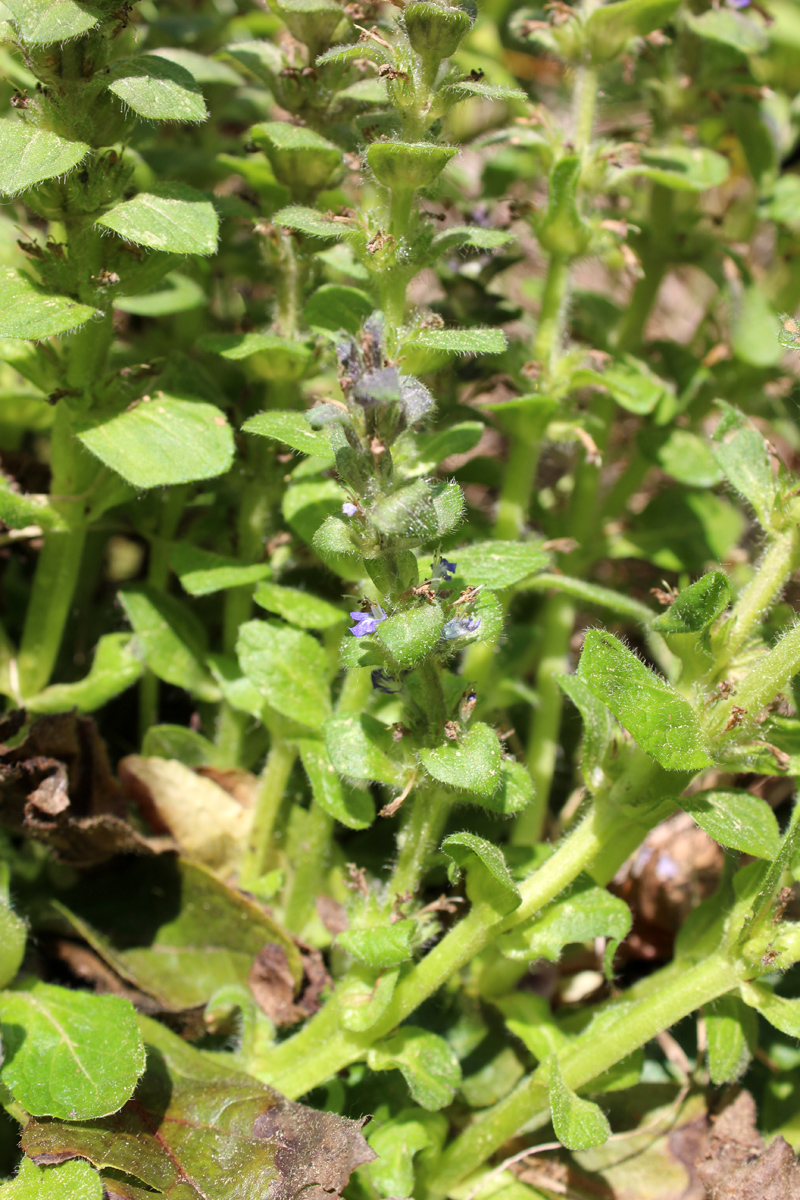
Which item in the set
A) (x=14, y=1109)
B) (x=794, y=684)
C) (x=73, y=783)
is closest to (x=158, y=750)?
(x=73, y=783)

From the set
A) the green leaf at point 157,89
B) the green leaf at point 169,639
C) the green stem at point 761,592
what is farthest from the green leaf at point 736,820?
the green leaf at point 157,89

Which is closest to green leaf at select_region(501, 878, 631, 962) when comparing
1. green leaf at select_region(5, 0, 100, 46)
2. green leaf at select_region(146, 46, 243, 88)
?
green leaf at select_region(5, 0, 100, 46)

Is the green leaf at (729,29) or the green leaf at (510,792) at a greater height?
the green leaf at (729,29)

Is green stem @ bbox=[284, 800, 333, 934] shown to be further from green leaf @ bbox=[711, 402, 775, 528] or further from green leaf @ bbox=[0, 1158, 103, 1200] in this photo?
green leaf @ bbox=[711, 402, 775, 528]

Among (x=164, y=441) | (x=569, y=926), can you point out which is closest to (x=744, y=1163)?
(x=569, y=926)

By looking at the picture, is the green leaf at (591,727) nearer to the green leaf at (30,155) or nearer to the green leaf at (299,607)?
the green leaf at (299,607)

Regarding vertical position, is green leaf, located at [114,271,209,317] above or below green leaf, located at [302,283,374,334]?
below
